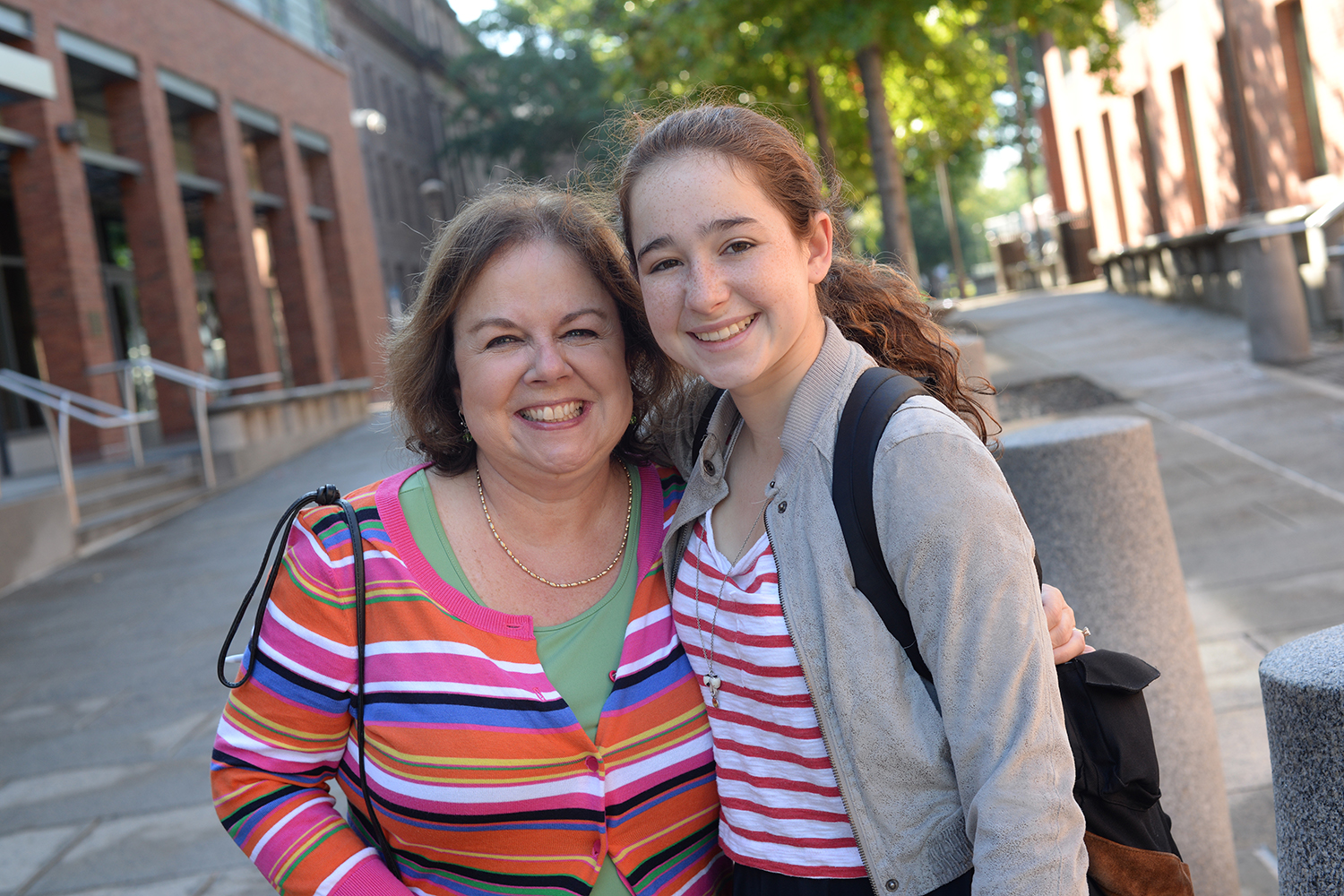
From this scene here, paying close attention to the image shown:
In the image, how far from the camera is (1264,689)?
63.0 inches

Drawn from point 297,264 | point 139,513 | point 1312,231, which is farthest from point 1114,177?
point 139,513

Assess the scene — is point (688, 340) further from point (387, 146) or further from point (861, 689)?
point (387, 146)

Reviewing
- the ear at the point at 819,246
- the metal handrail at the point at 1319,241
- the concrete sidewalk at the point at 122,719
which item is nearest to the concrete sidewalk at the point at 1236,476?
the metal handrail at the point at 1319,241

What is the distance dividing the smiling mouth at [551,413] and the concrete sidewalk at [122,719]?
549mm

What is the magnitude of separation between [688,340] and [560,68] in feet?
130

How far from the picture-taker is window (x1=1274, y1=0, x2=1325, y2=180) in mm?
14438

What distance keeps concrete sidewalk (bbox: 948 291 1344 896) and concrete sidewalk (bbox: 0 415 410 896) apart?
3138mm

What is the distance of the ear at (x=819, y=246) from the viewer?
6.66 feet

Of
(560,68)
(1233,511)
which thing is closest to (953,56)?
(1233,511)

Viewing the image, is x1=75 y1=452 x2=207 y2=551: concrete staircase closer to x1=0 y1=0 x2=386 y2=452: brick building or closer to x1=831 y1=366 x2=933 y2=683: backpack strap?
x1=0 y1=0 x2=386 y2=452: brick building

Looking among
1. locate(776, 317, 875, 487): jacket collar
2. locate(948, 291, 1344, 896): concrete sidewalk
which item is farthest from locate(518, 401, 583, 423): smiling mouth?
locate(948, 291, 1344, 896): concrete sidewalk

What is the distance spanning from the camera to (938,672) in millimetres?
1659

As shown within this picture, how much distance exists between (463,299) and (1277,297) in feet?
34.5

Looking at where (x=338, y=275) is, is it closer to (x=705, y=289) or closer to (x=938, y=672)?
(x=705, y=289)
